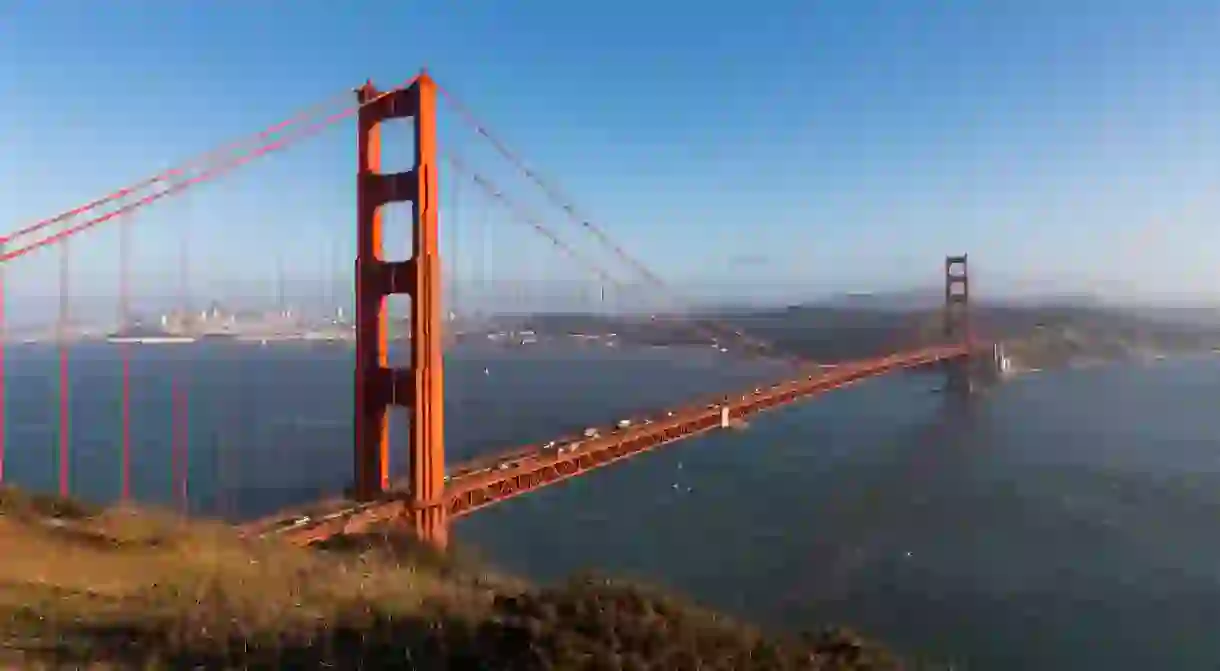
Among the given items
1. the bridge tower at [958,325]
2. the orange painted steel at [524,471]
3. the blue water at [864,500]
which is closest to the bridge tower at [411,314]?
the orange painted steel at [524,471]

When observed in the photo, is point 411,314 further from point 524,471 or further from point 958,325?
point 958,325

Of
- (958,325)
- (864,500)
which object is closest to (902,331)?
(958,325)

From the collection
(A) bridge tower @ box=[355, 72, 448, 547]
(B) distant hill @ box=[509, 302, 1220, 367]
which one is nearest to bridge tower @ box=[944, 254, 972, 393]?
(B) distant hill @ box=[509, 302, 1220, 367]

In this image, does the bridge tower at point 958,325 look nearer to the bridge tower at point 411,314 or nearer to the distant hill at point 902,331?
the distant hill at point 902,331

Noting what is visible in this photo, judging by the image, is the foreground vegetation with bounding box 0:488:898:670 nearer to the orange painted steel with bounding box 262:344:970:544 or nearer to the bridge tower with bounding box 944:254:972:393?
the orange painted steel with bounding box 262:344:970:544

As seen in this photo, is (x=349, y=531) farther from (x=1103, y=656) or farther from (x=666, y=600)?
(x=1103, y=656)

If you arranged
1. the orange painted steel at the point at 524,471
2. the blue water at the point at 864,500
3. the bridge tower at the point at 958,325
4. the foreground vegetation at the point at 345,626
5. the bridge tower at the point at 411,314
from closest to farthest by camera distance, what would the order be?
the foreground vegetation at the point at 345,626 < the orange painted steel at the point at 524,471 < the bridge tower at the point at 411,314 < the blue water at the point at 864,500 < the bridge tower at the point at 958,325
